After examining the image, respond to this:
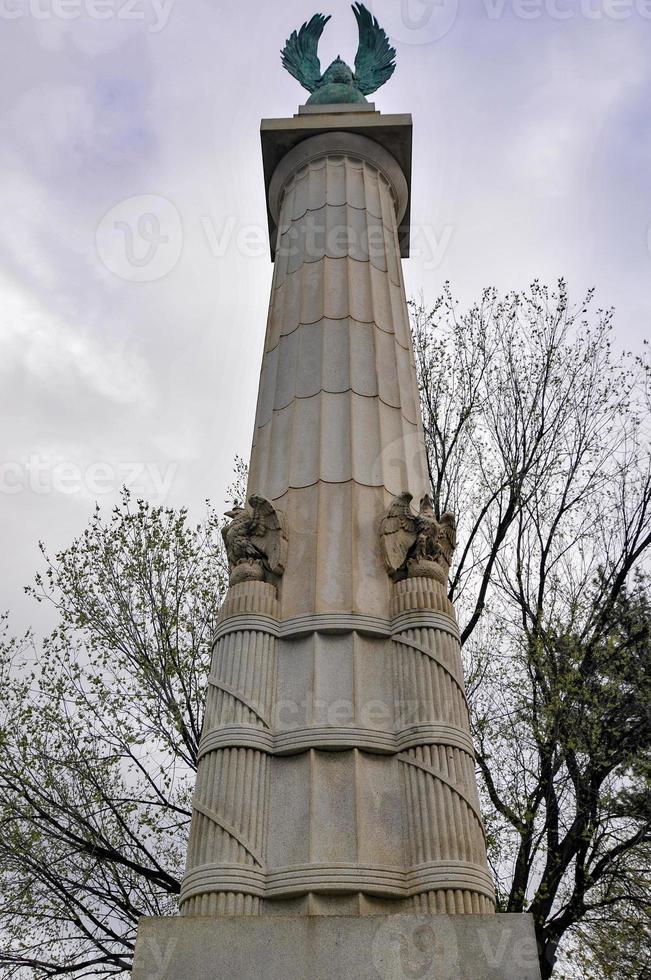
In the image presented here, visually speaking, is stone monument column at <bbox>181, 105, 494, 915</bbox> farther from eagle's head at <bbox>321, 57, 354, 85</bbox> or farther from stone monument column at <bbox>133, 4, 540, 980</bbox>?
eagle's head at <bbox>321, 57, 354, 85</bbox>

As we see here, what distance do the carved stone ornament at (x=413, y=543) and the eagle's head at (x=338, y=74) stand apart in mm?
10977

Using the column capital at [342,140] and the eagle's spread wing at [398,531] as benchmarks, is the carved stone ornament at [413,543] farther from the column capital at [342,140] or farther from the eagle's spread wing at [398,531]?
the column capital at [342,140]

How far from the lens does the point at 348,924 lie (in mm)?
6523

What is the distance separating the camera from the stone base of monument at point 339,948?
635 centimetres

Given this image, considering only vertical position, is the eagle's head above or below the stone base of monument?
above

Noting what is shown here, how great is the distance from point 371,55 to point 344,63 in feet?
2.08

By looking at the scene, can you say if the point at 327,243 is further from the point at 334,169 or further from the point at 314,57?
the point at 314,57

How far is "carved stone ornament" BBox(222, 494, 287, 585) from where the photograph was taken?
9625 millimetres

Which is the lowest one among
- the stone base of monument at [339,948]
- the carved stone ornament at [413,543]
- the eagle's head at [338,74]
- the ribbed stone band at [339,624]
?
the stone base of monument at [339,948]

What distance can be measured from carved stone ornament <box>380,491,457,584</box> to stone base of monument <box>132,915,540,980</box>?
3.68m

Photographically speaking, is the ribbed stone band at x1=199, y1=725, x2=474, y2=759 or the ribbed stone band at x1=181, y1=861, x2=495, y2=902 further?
the ribbed stone band at x1=199, y1=725, x2=474, y2=759

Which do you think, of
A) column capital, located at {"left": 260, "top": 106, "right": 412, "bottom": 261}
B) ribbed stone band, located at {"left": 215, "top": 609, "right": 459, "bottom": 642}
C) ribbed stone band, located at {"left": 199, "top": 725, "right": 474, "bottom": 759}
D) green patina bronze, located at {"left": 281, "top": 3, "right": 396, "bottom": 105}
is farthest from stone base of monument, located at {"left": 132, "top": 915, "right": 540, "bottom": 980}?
green patina bronze, located at {"left": 281, "top": 3, "right": 396, "bottom": 105}

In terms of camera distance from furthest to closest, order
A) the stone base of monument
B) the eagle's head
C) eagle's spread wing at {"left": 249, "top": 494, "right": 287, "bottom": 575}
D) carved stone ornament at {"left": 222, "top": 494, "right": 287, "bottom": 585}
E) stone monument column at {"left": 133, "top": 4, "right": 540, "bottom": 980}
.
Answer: the eagle's head
eagle's spread wing at {"left": 249, "top": 494, "right": 287, "bottom": 575}
carved stone ornament at {"left": 222, "top": 494, "right": 287, "bottom": 585}
stone monument column at {"left": 133, "top": 4, "right": 540, "bottom": 980}
the stone base of monument

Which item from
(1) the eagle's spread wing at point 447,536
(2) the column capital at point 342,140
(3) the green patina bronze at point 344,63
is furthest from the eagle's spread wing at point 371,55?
(1) the eagle's spread wing at point 447,536
